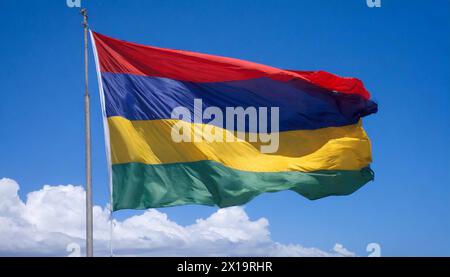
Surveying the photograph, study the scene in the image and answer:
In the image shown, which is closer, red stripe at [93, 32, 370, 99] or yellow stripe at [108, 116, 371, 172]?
yellow stripe at [108, 116, 371, 172]

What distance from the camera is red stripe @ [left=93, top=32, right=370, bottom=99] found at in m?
18.8

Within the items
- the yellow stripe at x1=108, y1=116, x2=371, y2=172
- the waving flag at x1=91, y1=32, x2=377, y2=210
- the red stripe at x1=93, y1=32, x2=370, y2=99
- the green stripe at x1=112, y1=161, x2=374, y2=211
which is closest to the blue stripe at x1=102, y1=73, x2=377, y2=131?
the waving flag at x1=91, y1=32, x2=377, y2=210

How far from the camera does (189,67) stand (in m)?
19.8

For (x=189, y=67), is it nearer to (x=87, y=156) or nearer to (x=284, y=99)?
(x=284, y=99)

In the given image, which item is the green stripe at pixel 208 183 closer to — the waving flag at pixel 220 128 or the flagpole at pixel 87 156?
the waving flag at pixel 220 128

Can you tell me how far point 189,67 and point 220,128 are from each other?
183 cm

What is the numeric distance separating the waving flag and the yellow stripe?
0.03m

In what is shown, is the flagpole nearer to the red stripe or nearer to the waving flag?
the waving flag

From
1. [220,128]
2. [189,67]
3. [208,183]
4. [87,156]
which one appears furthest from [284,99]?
[87,156]

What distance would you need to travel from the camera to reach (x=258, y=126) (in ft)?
65.9
